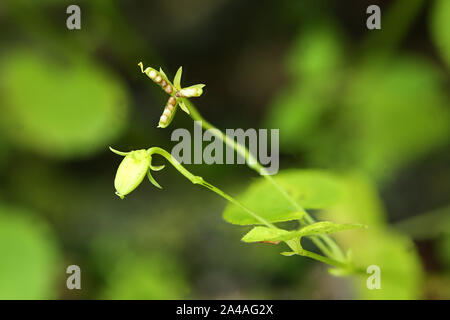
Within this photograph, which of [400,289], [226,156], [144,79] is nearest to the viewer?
[400,289]

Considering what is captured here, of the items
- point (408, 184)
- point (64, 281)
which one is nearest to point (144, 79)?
point (64, 281)

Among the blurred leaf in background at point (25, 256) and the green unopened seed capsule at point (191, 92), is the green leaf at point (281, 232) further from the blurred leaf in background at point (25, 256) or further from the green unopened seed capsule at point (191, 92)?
the blurred leaf in background at point (25, 256)

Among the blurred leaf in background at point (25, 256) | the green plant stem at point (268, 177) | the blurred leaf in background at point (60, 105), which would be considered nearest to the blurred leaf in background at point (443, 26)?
the green plant stem at point (268, 177)

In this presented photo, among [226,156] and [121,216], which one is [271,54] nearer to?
[226,156]

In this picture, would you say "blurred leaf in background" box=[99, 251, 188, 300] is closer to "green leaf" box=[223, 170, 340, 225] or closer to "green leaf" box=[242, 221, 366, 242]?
"green leaf" box=[223, 170, 340, 225]

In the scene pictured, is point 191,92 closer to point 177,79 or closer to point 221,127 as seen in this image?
point 177,79
